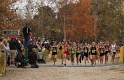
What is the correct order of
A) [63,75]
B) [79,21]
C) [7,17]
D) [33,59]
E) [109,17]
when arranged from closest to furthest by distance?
[63,75]
[33,59]
[7,17]
[79,21]
[109,17]

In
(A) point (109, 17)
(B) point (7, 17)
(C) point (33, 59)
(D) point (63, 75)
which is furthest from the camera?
(A) point (109, 17)

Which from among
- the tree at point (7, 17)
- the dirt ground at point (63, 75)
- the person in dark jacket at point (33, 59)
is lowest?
the dirt ground at point (63, 75)

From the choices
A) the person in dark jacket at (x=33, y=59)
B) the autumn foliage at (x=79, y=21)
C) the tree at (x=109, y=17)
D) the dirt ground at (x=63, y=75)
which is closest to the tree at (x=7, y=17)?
the person in dark jacket at (x=33, y=59)

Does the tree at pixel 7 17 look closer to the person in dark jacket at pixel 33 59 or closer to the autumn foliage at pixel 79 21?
the person in dark jacket at pixel 33 59

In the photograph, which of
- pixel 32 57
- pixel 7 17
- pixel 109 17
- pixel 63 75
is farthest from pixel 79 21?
pixel 63 75

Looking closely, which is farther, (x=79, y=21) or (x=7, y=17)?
(x=79, y=21)

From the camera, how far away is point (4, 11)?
20703 millimetres

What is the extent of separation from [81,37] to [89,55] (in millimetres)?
30834

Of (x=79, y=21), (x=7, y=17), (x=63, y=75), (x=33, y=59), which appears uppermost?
(x=79, y=21)

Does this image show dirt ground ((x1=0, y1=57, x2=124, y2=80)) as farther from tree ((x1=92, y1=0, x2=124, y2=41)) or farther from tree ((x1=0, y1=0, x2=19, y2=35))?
tree ((x1=92, y1=0, x2=124, y2=41))

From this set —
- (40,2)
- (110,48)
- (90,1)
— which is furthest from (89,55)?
(90,1)

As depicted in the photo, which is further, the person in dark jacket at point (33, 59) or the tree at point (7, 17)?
the tree at point (7, 17)

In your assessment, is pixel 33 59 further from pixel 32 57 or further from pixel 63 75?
pixel 63 75

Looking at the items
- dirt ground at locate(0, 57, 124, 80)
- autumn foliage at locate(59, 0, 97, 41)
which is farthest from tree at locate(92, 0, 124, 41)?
dirt ground at locate(0, 57, 124, 80)
